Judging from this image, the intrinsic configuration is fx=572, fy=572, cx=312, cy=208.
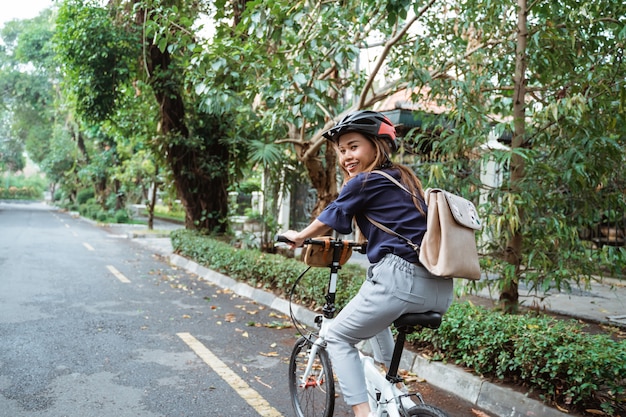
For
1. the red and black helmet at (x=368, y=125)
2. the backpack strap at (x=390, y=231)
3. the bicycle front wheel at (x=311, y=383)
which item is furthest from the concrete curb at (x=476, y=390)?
the red and black helmet at (x=368, y=125)

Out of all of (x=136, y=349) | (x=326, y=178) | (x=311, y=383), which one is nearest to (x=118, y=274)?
(x=326, y=178)

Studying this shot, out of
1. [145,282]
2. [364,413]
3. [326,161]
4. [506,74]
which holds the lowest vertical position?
[145,282]

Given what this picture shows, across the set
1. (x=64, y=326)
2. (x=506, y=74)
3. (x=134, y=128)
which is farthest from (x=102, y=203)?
(x=506, y=74)

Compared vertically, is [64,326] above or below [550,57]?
below

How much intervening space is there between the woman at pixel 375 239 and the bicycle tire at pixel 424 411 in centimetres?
26

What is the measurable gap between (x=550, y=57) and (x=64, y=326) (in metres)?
5.91

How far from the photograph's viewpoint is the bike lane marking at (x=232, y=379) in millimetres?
4141

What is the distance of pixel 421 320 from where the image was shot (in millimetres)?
2721

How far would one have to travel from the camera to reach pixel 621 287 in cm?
995

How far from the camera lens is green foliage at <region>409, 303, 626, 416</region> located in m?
3.72

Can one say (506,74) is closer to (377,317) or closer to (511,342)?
(511,342)

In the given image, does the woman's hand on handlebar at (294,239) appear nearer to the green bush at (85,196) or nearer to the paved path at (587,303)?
the paved path at (587,303)

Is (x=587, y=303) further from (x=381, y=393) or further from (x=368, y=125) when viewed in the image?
(x=368, y=125)

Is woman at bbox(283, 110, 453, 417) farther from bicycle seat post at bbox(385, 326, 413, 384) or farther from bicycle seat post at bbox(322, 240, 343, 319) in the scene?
bicycle seat post at bbox(322, 240, 343, 319)
